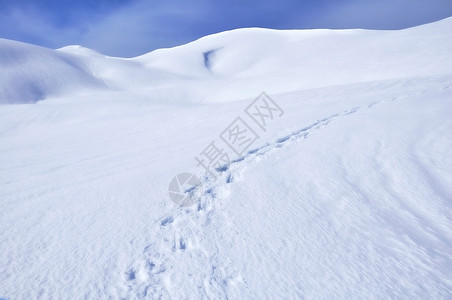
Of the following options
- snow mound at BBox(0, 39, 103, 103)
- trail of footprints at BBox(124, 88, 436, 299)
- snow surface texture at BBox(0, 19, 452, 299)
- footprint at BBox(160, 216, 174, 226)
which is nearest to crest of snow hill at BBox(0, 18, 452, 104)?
snow mound at BBox(0, 39, 103, 103)

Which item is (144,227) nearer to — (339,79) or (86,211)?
(86,211)

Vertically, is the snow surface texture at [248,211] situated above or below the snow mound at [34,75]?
below

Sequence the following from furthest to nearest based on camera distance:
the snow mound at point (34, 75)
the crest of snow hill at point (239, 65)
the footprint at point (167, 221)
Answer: the snow mound at point (34, 75) → the crest of snow hill at point (239, 65) → the footprint at point (167, 221)

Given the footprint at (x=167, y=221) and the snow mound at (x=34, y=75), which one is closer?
the footprint at (x=167, y=221)

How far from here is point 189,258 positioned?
1.90 meters

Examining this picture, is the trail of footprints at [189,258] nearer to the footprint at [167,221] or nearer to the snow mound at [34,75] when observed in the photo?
the footprint at [167,221]

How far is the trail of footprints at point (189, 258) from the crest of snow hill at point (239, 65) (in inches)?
432

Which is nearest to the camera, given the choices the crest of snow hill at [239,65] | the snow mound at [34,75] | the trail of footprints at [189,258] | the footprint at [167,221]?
the trail of footprints at [189,258]

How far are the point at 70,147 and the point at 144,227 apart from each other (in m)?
3.61

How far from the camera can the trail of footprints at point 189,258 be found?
5.39 feet

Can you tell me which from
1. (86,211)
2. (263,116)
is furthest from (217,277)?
(263,116)

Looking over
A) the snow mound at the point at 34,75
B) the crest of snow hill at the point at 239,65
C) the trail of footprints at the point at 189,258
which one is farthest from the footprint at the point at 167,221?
the snow mound at the point at 34,75

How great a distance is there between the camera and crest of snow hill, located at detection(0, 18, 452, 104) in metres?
13.1

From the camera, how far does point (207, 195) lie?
9.14 ft
